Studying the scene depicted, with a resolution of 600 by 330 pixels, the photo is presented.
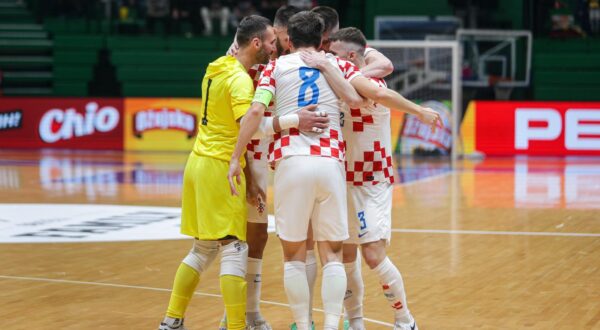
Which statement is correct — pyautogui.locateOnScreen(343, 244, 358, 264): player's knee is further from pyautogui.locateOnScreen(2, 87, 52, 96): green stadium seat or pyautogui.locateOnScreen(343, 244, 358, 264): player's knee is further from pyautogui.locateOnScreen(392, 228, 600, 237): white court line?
pyautogui.locateOnScreen(2, 87, 52, 96): green stadium seat

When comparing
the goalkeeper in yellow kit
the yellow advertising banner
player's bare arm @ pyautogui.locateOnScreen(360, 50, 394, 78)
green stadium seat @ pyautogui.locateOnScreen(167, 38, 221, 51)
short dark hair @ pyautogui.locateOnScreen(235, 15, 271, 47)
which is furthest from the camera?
green stadium seat @ pyautogui.locateOnScreen(167, 38, 221, 51)

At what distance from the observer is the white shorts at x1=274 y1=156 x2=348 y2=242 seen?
6137 millimetres

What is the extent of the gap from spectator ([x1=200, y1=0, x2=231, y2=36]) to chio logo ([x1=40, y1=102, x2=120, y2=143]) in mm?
4288

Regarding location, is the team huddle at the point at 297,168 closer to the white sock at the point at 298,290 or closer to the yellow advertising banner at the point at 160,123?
the white sock at the point at 298,290

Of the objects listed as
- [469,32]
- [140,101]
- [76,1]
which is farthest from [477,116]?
[76,1]

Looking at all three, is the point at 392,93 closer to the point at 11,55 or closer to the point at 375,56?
the point at 375,56

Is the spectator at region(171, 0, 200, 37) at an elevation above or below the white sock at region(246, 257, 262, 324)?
above

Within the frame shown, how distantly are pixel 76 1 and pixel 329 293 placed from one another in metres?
23.0

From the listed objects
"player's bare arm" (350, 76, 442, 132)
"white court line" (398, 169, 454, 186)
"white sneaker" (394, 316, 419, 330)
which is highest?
"player's bare arm" (350, 76, 442, 132)

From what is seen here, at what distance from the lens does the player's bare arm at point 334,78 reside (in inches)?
245

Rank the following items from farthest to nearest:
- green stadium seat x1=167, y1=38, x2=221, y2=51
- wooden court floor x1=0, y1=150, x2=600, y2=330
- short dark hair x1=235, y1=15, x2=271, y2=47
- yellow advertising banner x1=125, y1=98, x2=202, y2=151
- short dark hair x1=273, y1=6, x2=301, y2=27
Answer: green stadium seat x1=167, y1=38, x2=221, y2=51
yellow advertising banner x1=125, y1=98, x2=202, y2=151
wooden court floor x1=0, y1=150, x2=600, y2=330
short dark hair x1=273, y1=6, x2=301, y2=27
short dark hair x1=235, y1=15, x2=271, y2=47

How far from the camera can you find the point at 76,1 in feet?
91.3

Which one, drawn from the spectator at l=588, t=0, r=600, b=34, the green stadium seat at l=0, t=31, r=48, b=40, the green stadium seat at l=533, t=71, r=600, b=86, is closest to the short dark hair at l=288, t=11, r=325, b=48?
the green stadium seat at l=533, t=71, r=600, b=86

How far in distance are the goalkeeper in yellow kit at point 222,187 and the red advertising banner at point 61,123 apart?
17447 mm
